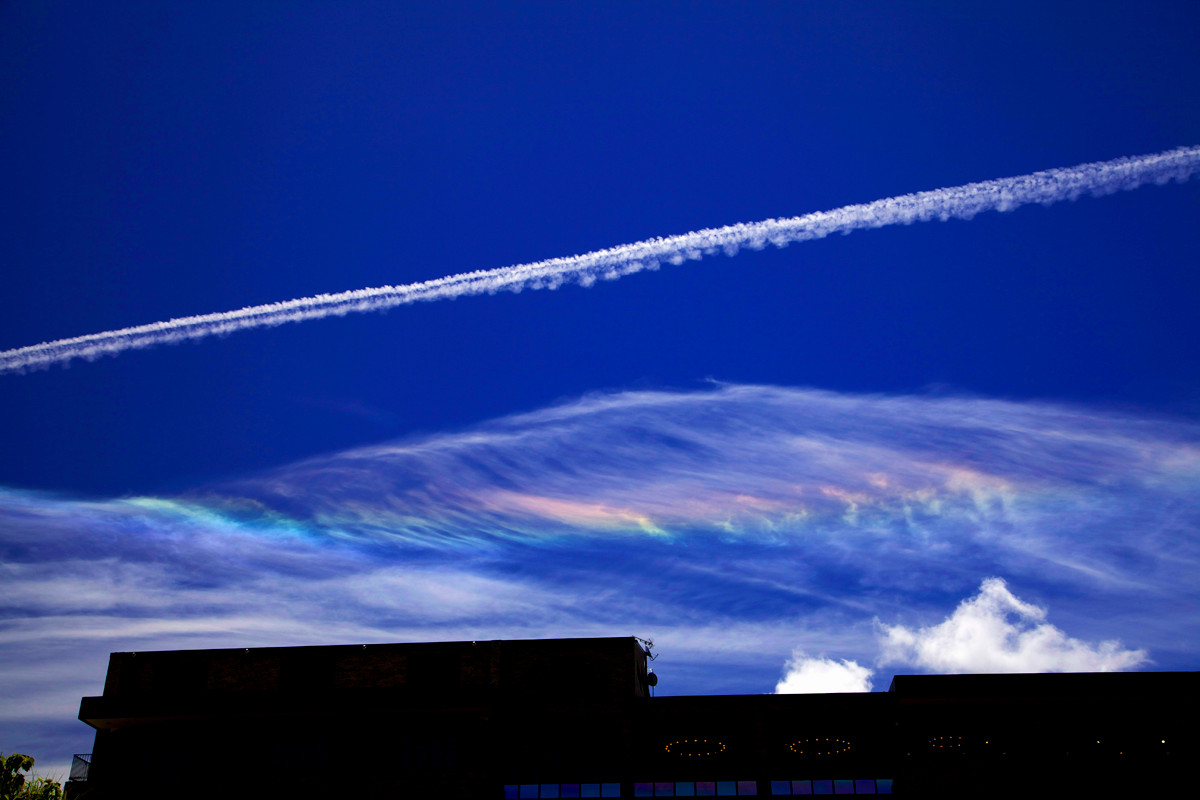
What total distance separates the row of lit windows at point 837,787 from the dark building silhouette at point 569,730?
70mm

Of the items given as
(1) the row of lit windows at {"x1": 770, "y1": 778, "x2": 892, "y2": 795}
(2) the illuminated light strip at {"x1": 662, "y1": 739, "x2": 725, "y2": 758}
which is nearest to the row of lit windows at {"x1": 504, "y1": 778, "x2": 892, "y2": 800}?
(1) the row of lit windows at {"x1": 770, "y1": 778, "x2": 892, "y2": 795}

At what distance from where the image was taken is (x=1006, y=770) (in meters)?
39.8

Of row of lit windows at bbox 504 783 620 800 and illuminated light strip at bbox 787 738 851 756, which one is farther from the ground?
illuminated light strip at bbox 787 738 851 756

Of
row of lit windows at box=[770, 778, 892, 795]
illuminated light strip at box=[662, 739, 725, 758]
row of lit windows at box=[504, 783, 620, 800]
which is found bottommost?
row of lit windows at box=[504, 783, 620, 800]

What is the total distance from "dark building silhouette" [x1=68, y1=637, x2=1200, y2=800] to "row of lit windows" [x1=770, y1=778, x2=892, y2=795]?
0.07 metres

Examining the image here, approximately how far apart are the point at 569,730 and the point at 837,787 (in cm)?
1292

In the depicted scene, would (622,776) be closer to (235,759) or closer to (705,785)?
(705,785)

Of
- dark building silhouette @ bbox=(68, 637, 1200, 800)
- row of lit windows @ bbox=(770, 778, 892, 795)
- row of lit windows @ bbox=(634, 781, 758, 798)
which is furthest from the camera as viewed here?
row of lit windows @ bbox=(634, 781, 758, 798)

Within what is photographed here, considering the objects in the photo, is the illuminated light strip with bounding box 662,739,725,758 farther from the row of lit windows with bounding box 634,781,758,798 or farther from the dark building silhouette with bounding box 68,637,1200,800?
the row of lit windows with bounding box 634,781,758,798

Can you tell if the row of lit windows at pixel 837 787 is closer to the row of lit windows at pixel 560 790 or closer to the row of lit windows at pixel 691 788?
the row of lit windows at pixel 691 788

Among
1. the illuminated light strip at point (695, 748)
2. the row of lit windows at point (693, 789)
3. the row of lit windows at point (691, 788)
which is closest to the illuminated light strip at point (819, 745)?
the row of lit windows at point (691, 788)

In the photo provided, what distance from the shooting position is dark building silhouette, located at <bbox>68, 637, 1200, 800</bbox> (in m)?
39.8

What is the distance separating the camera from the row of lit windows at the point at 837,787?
134ft

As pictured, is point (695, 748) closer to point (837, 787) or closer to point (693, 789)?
point (693, 789)
